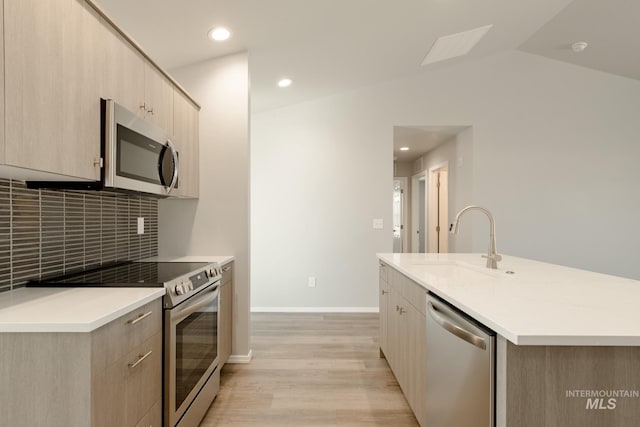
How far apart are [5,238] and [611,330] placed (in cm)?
221

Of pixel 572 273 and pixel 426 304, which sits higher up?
pixel 572 273

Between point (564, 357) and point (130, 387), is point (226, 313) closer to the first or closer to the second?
point (130, 387)

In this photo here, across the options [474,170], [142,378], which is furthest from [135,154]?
[474,170]

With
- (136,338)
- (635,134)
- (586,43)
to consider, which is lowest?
(136,338)

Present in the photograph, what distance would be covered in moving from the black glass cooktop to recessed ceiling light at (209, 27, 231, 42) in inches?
65.4

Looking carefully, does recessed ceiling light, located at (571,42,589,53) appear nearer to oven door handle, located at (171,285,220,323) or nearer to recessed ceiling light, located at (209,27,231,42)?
recessed ceiling light, located at (209,27,231,42)

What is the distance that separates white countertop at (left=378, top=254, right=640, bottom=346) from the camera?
0.94 meters

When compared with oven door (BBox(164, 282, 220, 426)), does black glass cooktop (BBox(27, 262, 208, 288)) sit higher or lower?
higher

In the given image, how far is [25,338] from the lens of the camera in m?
1.05

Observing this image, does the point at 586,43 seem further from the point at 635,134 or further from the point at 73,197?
the point at 73,197

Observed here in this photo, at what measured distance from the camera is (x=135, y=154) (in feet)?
6.01

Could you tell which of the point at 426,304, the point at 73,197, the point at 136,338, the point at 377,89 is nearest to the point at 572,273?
the point at 426,304

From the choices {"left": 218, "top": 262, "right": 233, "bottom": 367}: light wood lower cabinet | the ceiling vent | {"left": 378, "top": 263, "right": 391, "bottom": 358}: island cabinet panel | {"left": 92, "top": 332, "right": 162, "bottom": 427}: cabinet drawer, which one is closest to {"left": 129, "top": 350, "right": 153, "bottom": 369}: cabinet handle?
{"left": 92, "top": 332, "right": 162, "bottom": 427}: cabinet drawer

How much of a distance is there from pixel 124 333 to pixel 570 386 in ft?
4.75
